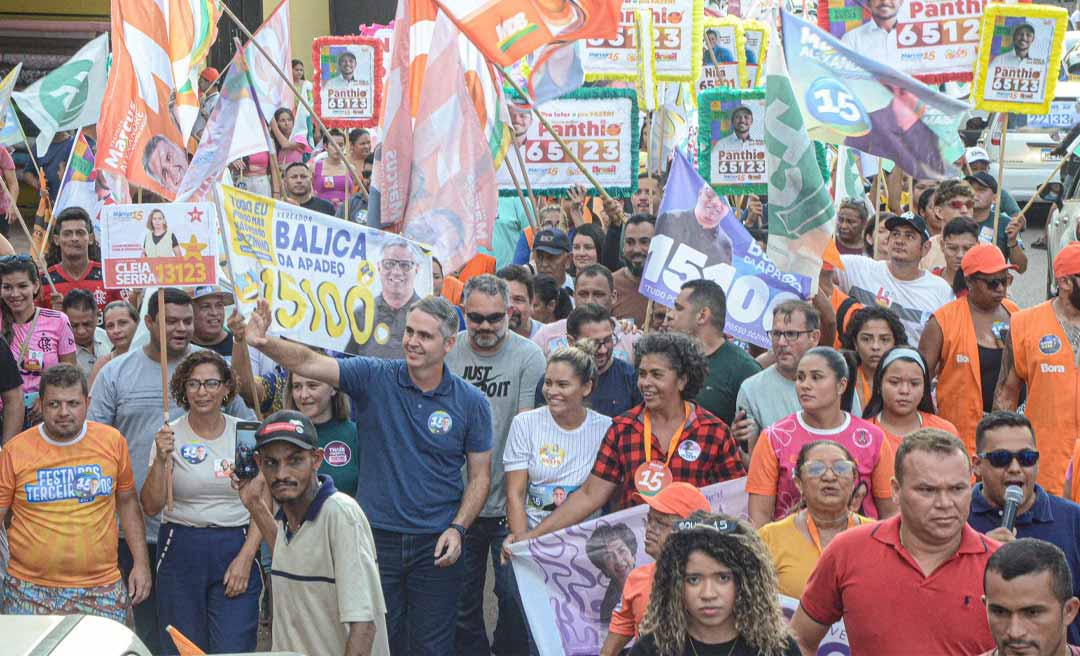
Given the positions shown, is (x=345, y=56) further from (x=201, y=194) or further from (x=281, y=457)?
(x=281, y=457)

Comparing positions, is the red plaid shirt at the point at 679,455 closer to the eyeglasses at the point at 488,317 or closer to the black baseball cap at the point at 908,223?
the eyeglasses at the point at 488,317

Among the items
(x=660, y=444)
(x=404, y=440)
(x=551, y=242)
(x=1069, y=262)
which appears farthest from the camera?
(x=551, y=242)

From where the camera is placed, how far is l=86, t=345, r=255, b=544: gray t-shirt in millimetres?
7820

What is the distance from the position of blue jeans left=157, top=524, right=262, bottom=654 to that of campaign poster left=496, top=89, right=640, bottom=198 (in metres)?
4.73

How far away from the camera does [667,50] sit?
12.6 metres

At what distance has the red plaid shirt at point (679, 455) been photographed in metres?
6.77

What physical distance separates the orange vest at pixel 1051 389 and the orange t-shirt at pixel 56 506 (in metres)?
4.38

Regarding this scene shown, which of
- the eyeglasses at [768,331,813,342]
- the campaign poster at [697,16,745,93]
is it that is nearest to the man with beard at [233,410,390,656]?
the eyeglasses at [768,331,813,342]

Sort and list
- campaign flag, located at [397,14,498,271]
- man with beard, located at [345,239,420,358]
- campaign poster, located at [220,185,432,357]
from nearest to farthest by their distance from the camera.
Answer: campaign poster, located at [220,185,432,357], man with beard, located at [345,239,420,358], campaign flag, located at [397,14,498,271]

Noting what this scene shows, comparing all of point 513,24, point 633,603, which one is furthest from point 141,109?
point 633,603

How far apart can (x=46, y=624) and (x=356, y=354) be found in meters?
3.95

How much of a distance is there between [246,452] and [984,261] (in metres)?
3.83

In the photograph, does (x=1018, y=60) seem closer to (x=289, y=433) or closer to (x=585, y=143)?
(x=585, y=143)

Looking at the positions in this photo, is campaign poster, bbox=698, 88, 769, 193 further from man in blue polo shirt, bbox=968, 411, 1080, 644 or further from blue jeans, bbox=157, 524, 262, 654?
man in blue polo shirt, bbox=968, 411, 1080, 644
